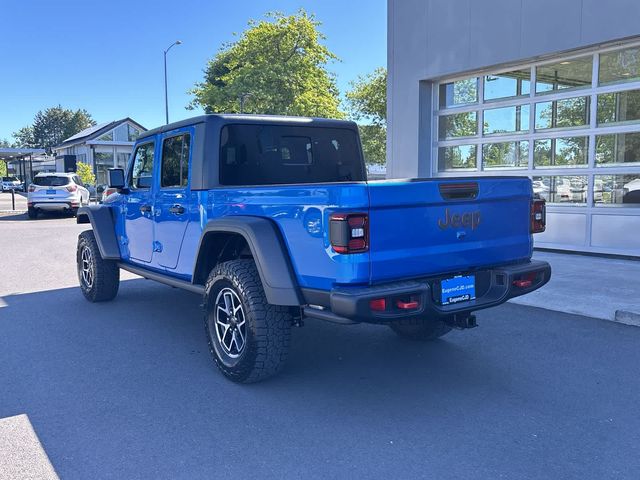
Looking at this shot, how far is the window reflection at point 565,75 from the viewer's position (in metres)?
9.43

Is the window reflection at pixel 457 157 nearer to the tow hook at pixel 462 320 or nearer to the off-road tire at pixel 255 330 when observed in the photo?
the tow hook at pixel 462 320

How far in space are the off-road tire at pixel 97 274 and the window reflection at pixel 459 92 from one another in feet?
25.5

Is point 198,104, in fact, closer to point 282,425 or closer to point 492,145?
point 492,145

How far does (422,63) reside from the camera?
37.5ft

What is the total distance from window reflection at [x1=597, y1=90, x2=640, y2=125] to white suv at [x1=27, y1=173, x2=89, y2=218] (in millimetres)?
16861

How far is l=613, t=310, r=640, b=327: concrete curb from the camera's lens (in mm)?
5583

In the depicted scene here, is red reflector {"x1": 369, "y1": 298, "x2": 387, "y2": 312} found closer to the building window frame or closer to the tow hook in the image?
the tow hook

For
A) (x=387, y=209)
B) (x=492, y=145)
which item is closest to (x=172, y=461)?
(x=387, y=209)

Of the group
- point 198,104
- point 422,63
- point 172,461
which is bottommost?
point 172,461

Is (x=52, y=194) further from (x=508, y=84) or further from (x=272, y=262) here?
(x=272, y=262)

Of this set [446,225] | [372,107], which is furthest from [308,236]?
[372,107]

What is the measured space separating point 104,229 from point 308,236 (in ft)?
12.3

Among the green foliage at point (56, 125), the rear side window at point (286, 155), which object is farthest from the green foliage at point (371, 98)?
the green foliage at point (56, 125)

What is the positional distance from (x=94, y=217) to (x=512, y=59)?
24.9 feet
